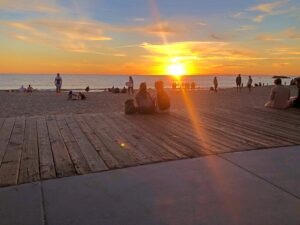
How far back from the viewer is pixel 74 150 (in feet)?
17.0

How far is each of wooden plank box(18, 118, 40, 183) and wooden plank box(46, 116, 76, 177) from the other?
273mm

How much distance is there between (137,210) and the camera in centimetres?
313

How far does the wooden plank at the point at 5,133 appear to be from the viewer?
529 centimetres

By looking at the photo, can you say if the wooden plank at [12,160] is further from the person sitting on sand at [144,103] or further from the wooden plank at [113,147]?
the person sitting on sand at [144,103]

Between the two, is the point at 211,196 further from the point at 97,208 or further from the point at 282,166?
the point at 282,166

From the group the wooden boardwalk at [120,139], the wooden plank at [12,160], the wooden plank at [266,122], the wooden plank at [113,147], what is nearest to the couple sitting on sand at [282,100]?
the wooden boardwalk at [120,139]

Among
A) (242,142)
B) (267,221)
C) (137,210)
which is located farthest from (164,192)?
(242,142)

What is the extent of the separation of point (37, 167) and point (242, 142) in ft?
11.9

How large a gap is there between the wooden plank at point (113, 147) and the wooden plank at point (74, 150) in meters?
0.50

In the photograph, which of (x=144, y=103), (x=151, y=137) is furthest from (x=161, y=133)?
(x=144, y=103)

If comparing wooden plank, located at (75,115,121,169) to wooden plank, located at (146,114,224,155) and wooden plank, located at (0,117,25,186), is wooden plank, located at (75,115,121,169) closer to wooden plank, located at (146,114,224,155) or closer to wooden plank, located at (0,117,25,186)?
wooden plank, located at (0,117,25,186)

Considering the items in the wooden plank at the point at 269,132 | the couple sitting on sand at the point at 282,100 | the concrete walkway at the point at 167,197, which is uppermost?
the couple sitting on sand at the point at 282,100

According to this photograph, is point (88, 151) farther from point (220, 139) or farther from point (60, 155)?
point (220, 139)

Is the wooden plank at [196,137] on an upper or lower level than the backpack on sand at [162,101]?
lower
